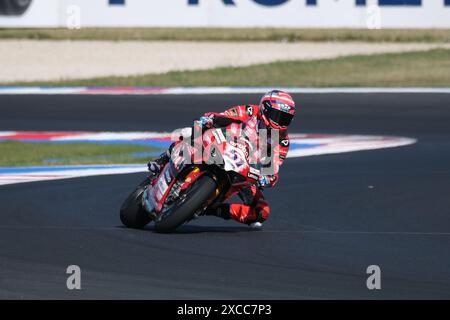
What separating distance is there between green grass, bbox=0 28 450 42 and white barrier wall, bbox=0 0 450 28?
66cm

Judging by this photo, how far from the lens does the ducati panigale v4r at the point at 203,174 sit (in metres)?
10.5

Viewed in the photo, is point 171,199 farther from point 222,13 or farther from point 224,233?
point 222,13

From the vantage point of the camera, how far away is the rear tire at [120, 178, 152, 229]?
36.5 feet

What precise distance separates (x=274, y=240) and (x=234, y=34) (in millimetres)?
24726

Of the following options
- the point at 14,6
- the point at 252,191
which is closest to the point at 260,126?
the point at 252,191

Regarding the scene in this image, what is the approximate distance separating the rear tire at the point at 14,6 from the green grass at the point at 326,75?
3803mm

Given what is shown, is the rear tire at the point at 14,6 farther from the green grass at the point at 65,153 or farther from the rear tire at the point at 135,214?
the rear tire at the point at 135,214

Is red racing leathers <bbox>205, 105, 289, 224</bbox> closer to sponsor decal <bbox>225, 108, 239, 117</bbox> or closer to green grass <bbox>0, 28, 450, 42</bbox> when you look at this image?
sponsor decal <bbox>225, 108, 239, 117</bbox>

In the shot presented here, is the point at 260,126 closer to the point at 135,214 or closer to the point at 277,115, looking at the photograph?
the point at 277,115

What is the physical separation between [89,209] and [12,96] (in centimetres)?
1522

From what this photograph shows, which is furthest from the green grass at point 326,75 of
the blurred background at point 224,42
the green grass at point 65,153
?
the green grass at point 65,153

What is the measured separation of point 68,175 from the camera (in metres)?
15.4

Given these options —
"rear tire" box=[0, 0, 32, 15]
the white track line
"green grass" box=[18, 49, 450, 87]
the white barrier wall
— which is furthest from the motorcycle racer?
"rear tire" box=[0, 0, 32, 15]

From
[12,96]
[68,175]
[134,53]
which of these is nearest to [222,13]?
[134,53]
